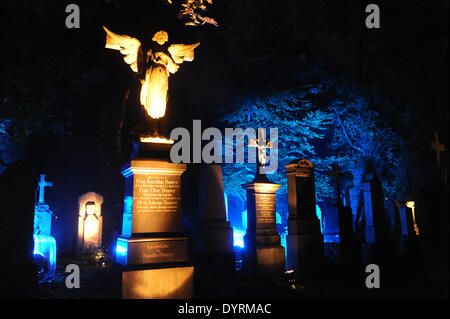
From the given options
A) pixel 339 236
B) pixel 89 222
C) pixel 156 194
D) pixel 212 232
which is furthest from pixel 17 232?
pixel 339 236

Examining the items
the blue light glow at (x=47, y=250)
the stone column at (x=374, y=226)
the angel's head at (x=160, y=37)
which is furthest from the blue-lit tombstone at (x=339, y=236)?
the blue light glow at (x=47, y=250)

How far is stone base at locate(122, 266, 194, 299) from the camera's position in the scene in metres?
4.65

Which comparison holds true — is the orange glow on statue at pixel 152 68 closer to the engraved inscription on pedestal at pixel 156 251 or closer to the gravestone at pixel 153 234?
the gravestone at pixel 153 234

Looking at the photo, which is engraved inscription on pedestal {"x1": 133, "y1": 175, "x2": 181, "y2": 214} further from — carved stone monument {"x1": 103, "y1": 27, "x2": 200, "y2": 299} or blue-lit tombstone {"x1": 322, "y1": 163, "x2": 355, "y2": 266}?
blue-lit tombstone {"x1": 322, "y1": 163, "x2": 355, "y2": 266}

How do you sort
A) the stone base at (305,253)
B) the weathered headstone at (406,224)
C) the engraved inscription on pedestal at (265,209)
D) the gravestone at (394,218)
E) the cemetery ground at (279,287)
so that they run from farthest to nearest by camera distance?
the gravestone at (394,218) < the weathered headstone at (406,224) < the engraved inscription on pedestal at (265,209) < the stone base at (305,253) < the cemetery ground at (279,287)

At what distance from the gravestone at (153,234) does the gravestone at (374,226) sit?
7440 millimetres

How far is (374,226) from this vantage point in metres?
10.2

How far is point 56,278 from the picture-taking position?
318 inches

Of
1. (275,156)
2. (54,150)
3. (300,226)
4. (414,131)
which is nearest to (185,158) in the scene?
(275,156)

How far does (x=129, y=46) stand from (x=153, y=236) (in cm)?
350

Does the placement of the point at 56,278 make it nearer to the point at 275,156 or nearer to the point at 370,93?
the point at 275,156

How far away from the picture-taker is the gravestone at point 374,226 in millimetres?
10016

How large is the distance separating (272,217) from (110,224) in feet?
27.4

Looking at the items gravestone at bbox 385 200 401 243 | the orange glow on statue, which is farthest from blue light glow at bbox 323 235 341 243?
the orange glow on statue
